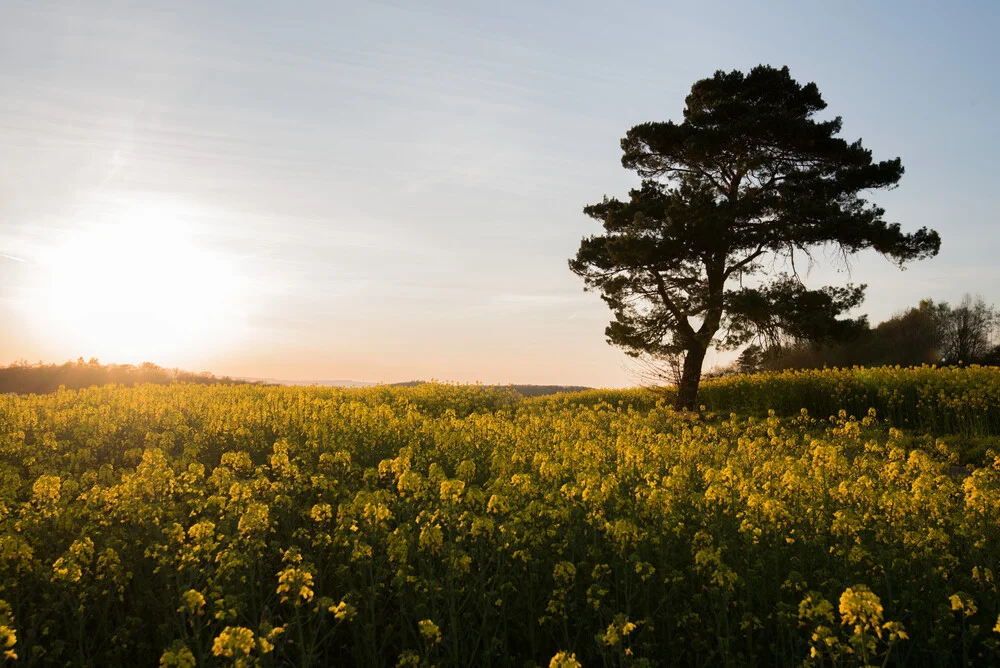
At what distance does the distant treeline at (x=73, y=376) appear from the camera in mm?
23594

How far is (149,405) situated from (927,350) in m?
45.6

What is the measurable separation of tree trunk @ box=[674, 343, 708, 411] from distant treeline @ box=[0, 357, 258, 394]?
1574 cm

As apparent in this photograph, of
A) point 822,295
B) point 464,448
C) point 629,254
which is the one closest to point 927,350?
point 822,295

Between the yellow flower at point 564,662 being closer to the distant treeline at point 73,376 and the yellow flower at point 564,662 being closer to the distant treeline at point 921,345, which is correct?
the distant treeline at point 73,376

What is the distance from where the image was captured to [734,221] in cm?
2284

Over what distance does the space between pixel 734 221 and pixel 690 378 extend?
5473mm

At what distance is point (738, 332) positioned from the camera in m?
22.4

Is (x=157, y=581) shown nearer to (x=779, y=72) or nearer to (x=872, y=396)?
(x=872, y=396)

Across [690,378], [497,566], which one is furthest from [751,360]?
[497,566]

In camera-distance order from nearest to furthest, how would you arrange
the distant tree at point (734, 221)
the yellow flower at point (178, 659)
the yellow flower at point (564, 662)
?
the yellow flower at point (564, 662) < the yellow flower at point (178, 659) < the distant tree at point (734, 221)

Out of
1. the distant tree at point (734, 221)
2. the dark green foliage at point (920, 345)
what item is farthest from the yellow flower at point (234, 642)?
the dark green foliage at point (920, 345)

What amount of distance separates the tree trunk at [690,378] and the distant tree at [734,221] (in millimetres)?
35

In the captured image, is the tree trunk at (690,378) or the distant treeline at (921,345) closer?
the tree trunk at (690,378)

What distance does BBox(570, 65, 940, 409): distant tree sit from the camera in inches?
856
